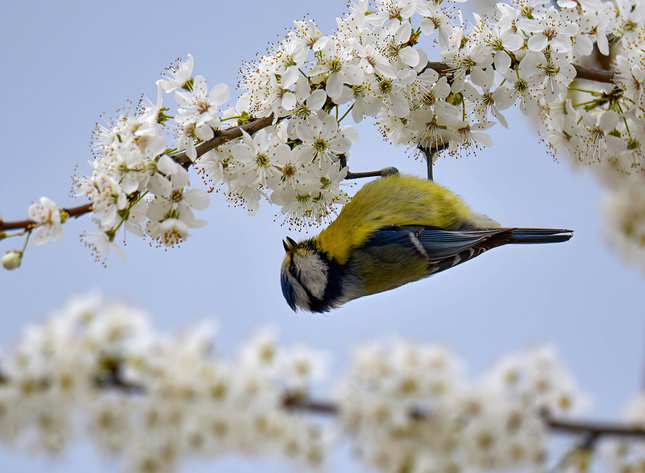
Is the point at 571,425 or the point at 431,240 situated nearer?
the point at 571,425

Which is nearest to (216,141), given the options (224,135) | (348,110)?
(224,135)

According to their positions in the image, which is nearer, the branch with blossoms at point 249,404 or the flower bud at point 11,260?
the branch with blossoms at point 249,404

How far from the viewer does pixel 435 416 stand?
2115mm

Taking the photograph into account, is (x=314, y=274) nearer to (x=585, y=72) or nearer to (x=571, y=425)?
(x=585, y=72)

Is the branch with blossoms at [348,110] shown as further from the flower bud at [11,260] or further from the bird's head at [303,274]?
the bird's head at [303,274]

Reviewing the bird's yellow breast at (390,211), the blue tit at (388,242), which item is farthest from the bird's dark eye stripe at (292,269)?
the bird's yellow breast at (390,211)

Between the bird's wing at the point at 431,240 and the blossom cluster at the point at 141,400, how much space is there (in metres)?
2.54

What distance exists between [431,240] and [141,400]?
2888mm

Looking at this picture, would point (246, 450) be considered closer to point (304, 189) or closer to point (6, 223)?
point (6, 223)

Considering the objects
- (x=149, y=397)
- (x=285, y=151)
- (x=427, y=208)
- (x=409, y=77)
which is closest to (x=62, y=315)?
(x=149, y=397)

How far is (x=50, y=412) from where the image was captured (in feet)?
6.62

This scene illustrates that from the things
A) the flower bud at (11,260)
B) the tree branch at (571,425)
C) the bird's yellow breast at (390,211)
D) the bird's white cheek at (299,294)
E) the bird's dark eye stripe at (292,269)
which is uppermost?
the bird's yellow breast at (390,211)

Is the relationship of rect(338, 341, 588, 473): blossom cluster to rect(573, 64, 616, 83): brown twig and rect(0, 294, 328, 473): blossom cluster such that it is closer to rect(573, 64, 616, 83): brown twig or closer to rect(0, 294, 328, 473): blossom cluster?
rect(0, 294, 328, 473): blossom cluster

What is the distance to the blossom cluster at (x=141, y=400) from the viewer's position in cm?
200
